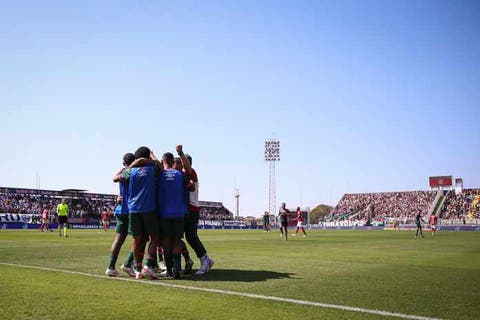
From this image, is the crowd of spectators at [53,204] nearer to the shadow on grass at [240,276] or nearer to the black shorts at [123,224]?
the black shorts at [123,224]

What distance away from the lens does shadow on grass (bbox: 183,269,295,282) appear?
24.3 ft

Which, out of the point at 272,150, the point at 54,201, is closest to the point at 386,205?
the point at 272,150

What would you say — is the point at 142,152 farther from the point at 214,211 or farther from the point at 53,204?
the point at 214,211

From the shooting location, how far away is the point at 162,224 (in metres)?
7.91

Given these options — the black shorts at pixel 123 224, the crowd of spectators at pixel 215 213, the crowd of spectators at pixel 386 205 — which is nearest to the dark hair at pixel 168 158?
the black shorts at pixel 123 224

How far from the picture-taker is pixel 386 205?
86.8 metres

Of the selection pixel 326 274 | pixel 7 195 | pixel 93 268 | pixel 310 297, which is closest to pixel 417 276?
pixel 326 274

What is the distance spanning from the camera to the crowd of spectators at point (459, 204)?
75125 millimetres

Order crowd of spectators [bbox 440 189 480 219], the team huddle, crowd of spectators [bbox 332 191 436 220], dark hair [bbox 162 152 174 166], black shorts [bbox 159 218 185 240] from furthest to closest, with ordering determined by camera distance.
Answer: crowd of spectators [bbox 332 191 436 220] < crowd of spectators [bbox 440 189 480 219] < dark hair [bbox 162 152 174 166] < black shorts [bbox 159 218 185 240] < the team huddle

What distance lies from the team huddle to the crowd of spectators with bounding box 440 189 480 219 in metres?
75.6

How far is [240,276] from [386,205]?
84.0 metres

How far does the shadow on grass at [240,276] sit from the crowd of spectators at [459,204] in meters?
74.5

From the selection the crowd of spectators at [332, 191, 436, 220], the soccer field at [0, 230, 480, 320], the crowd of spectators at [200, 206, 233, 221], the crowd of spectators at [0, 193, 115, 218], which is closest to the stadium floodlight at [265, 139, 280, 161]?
the crowd of spectators at [200, 206, 233, 221]

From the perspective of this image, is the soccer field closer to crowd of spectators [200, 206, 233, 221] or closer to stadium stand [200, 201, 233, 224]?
crowd of spectators [200, 206, 233, 221]
